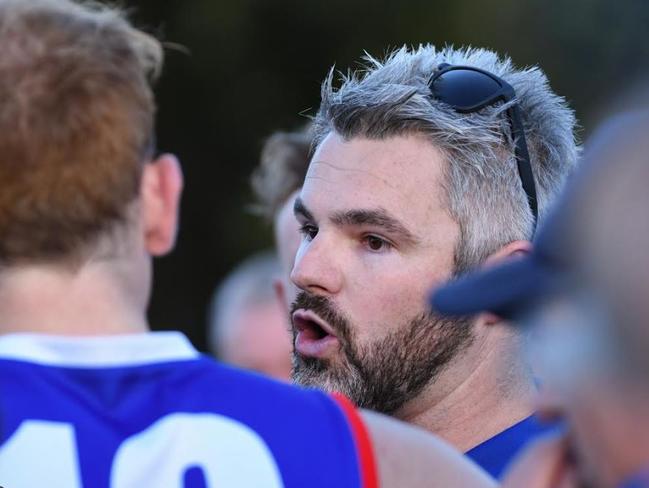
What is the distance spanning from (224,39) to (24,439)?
10693mm

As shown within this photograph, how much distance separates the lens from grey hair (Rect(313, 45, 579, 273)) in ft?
11.6

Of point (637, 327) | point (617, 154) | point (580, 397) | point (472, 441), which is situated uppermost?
point (617, 154)

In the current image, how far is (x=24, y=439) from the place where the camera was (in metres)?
2.11

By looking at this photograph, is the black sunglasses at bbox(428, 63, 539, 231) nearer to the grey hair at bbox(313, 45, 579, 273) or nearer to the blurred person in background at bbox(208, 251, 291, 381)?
the grey hair at bbox(313, 45, 579, 273)

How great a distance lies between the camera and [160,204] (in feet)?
7.48

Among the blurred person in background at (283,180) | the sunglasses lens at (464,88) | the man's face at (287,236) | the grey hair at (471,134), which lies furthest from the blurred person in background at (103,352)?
the blurred person in background at (283,180)

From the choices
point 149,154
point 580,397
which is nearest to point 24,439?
point 149,154

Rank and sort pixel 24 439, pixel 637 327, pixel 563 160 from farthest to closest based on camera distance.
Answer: pixel 563 160
pixel 24 439
pixel 637 327

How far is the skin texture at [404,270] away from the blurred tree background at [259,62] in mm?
7617

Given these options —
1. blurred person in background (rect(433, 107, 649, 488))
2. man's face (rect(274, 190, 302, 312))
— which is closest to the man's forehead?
man's face (rect(274, 190, 302, 312))

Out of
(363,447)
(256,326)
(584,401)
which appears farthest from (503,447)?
(256,326)

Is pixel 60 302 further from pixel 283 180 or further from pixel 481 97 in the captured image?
pixel 283 180

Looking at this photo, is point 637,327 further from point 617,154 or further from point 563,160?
point 563,160

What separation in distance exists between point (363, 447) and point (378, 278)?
1.31 m
